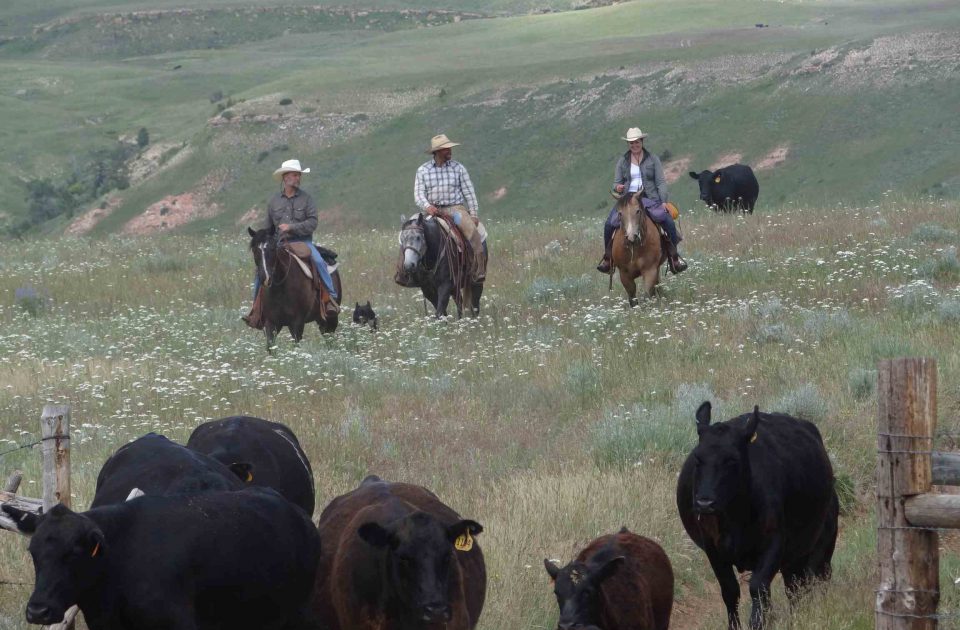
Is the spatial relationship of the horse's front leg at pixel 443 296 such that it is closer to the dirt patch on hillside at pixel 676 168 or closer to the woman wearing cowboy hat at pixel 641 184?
the woman wearing cowboy hat at pixel 641 184

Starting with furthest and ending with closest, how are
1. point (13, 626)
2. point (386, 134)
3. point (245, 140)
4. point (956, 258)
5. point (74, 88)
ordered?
point (74, 88) → point (245, 140) → point (386, 134) → point (956, 258) → point (13, 626)

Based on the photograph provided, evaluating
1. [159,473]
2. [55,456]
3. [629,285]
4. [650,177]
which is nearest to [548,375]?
[629,285]

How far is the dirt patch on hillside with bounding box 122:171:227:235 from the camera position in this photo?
7206cm

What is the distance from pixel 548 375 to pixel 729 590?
20.1ft

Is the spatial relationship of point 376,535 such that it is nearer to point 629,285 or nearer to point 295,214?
point 295,214

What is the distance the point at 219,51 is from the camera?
522 ft

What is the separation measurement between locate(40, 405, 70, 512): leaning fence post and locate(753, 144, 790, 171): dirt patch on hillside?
50.2m

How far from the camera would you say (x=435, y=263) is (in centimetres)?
1855

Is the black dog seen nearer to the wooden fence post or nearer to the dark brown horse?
the dark brown horse

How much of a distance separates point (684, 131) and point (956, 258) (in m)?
45.6

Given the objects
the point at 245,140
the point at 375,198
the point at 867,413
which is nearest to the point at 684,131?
the point at 375,198

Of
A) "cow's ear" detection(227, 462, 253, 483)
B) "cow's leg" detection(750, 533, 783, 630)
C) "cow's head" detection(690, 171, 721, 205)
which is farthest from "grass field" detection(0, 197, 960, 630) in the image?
"cow's head" detection(690, 171, 721, 205)

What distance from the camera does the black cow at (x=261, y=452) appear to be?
8570 millimetres

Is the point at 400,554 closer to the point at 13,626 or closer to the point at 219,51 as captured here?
the point at 13,626
